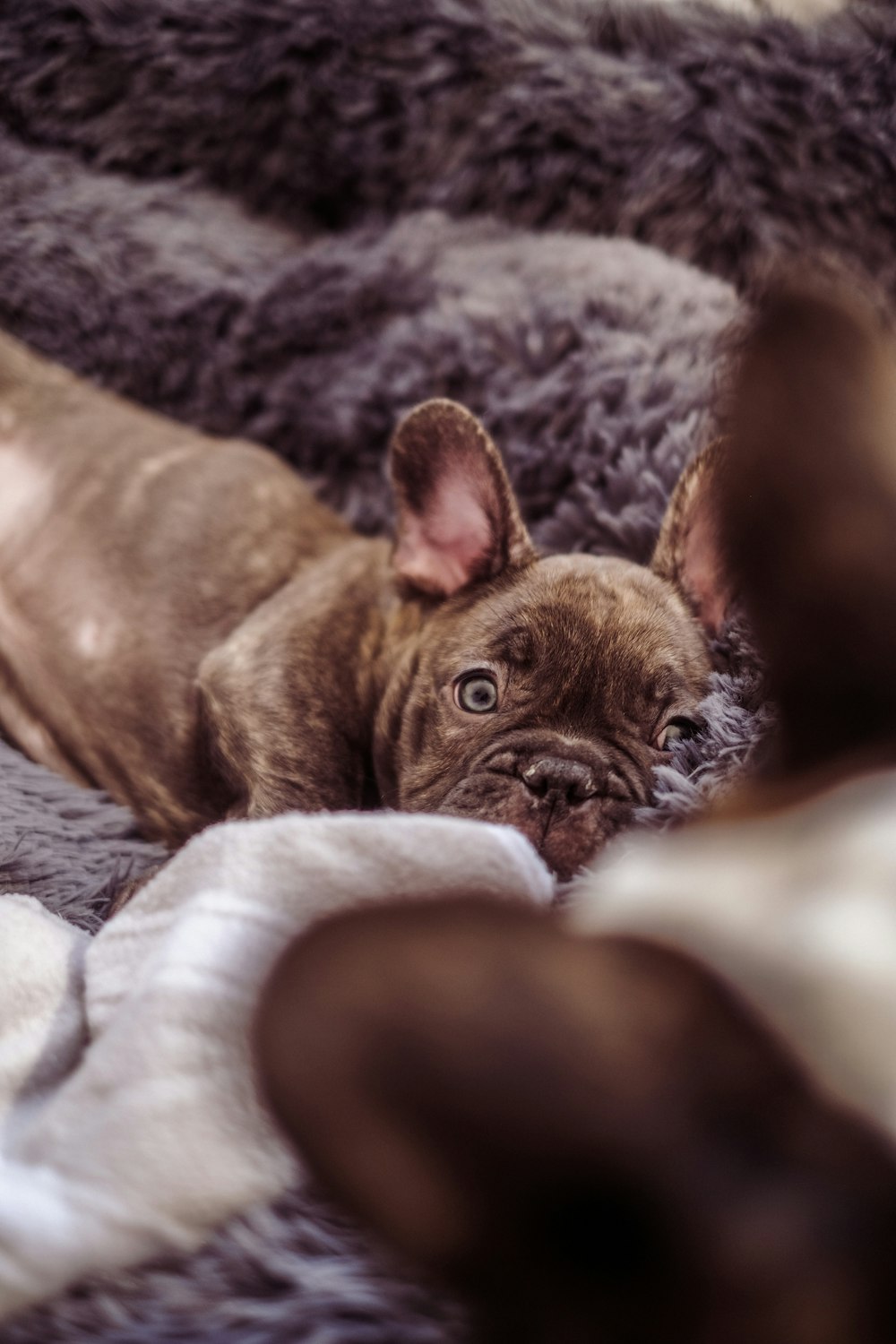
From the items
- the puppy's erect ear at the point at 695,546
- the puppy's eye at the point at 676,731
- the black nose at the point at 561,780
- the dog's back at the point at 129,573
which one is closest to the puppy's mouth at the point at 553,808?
the black nose at the point at 561,780

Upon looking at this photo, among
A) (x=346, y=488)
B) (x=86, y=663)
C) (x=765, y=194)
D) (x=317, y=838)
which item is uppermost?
(x=765, y=194)

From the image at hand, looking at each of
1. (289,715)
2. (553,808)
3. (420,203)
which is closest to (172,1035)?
(553,808)

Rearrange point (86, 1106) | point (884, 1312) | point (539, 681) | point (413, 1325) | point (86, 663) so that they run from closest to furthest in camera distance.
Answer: point (884, 1312) < point (413, 1325) < point (86, 1106) < point (539, 681) < point (86, 663)

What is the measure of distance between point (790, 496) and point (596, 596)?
0.58 meters

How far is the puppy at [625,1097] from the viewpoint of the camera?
42 cm

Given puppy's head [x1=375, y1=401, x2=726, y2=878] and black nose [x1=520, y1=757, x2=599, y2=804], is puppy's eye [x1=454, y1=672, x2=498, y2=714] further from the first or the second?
black nose [x1=520, y1=757, x2=599, y2=804]

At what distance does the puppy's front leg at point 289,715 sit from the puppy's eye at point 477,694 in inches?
7.8

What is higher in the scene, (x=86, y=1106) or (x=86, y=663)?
(x=86, y=1106)

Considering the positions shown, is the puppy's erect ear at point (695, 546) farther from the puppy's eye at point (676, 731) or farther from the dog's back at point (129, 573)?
the dog's back at point (129, 573)

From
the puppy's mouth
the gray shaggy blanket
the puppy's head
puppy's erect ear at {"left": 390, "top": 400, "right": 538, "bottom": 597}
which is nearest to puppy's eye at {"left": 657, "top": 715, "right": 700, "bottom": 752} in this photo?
the puppy's head

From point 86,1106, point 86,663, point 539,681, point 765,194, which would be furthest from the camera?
point 765,194

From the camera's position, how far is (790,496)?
2.15 ft

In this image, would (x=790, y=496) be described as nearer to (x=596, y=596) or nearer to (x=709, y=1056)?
(x=709, y=1056)

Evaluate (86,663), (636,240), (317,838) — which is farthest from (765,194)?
(317,838)
